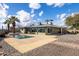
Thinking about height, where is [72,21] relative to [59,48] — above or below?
above

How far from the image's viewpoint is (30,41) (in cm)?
647

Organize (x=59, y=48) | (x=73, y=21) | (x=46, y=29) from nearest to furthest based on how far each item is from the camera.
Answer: (x=59, y=48)
(x=73, y=21)
(x=46, y=29)

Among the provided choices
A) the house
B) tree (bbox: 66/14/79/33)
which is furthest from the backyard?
tree (bbox: 66/14/79/33)

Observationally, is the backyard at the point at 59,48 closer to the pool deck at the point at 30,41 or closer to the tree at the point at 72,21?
the pool deck at the point at 30,41

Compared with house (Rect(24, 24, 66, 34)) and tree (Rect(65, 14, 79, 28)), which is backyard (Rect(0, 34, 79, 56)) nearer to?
house (Rect(24, 24, 66, 34))

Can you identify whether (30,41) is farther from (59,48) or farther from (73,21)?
(73,21)

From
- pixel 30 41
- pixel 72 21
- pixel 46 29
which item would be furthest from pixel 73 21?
pixel 30 41

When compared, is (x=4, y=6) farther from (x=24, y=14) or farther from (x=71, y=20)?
(x=71, y=20)

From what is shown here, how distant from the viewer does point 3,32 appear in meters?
6.55

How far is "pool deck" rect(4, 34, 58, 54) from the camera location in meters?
6.32

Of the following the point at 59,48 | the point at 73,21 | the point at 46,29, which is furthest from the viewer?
the point at 46,29

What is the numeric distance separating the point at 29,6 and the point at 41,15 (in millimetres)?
527

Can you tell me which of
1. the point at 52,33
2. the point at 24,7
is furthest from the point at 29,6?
the point at 52,33

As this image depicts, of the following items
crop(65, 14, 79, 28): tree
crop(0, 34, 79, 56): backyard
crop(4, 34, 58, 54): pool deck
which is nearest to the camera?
crop(0, 34, 79, 56): backyard
